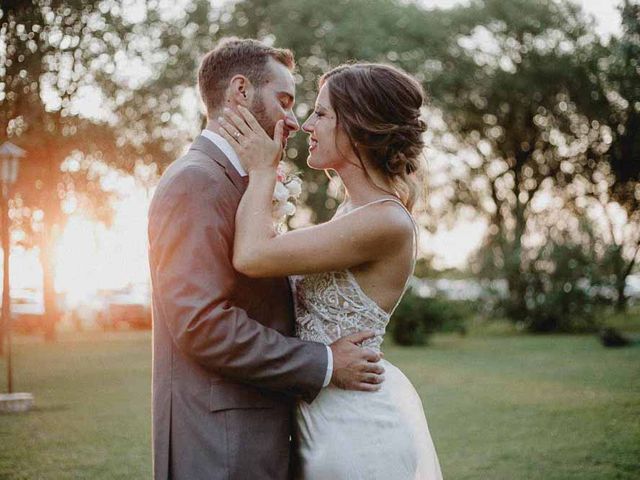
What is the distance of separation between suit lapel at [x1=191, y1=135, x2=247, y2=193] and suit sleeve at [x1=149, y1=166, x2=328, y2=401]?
0.48 ft

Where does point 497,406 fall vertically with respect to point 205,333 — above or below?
below

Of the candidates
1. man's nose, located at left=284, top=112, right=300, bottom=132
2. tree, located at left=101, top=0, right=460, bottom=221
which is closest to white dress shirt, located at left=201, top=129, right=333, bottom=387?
man's nose, located at left=284, top=112, right=300, bottom=132

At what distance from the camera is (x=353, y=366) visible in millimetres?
3074

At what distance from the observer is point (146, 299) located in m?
33.3

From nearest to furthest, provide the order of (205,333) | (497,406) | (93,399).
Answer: (205,333), (497,406), (93,399)

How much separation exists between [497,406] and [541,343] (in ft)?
36.4

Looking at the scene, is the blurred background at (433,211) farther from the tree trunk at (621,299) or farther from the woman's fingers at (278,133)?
the woman's fingers at (278,133)

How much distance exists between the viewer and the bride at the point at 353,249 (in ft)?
9.84

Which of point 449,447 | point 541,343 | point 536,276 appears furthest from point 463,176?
point 449,447

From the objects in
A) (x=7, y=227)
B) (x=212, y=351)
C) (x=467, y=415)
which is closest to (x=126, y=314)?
(x=7, y=227)

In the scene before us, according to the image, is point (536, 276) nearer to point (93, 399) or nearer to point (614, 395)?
point (614, 395)

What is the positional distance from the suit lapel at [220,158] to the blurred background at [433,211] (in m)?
5.76

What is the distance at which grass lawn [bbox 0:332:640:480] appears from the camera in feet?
27.4

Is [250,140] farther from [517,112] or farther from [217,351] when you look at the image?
[517,112]
